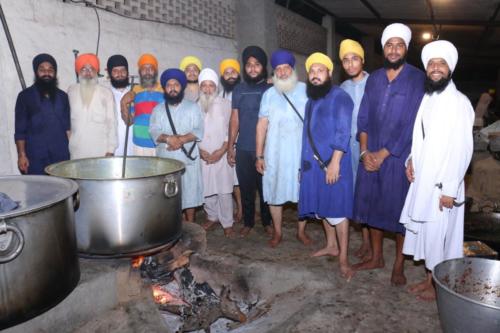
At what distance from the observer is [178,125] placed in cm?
454

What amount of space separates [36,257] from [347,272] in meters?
2.69

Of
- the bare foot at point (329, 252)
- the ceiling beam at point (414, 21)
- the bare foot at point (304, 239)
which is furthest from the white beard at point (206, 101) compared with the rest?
the ceiling beam at point (414, 21)

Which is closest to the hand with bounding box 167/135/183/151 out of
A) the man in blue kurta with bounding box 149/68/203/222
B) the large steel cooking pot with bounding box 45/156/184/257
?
the man in blue kurta with bounding box 149/68/203/222

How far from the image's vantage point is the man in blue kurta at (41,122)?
4445 mm

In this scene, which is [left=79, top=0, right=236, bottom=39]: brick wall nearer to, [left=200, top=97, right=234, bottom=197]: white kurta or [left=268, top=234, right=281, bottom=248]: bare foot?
[left=200, top=97, right=234, bottom=197]: white kurta

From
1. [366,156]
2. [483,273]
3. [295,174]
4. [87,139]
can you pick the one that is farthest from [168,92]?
[483,273]

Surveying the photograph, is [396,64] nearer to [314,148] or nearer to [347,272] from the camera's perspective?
[314,148]

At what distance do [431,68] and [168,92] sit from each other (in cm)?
271

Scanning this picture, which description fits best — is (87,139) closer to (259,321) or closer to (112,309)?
(112,309)

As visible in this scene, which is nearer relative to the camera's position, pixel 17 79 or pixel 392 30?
pixel 392 30

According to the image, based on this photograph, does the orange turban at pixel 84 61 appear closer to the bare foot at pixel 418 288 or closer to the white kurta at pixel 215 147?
the white kurta at pixel 215 147

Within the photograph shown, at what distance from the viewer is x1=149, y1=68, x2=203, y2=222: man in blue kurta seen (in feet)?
14.8

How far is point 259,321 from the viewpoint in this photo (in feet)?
11.0

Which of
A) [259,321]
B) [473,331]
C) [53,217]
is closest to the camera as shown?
[53,217]
